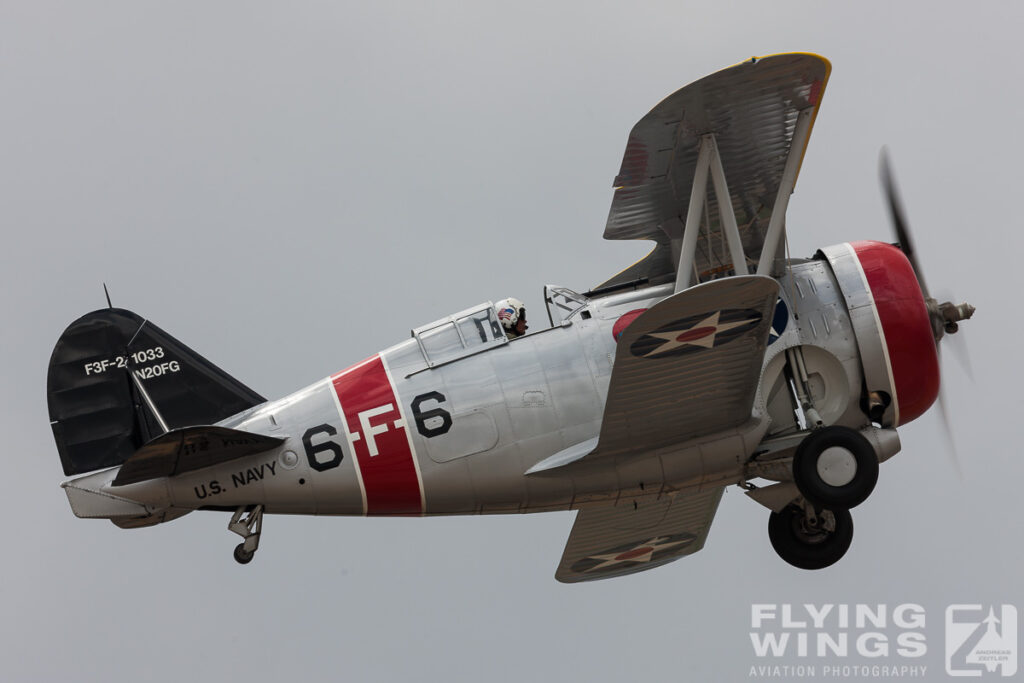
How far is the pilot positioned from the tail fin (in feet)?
7.02

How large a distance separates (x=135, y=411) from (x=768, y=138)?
5708mm

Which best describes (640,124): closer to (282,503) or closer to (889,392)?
(889,392)

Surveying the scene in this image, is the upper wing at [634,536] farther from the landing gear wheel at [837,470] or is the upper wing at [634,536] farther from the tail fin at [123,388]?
the tail fin at [123,388]

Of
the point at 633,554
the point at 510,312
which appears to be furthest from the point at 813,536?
the point at 510,312

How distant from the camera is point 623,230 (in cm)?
1336

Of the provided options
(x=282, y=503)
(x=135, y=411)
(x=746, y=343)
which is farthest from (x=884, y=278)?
(x=135, y=411)

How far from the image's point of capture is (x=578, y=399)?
1195 centimetres

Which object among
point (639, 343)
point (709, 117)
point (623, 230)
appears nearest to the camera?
point (639, 343)

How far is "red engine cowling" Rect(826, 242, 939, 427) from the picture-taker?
1223 centimetres

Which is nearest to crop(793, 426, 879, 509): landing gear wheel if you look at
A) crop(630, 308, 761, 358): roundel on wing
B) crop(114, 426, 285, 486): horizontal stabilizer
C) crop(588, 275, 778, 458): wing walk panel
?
crop(588, 275, 778, 458): wing walk panel

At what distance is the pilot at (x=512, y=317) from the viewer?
12.2m

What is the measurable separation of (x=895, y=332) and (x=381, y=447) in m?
4.31

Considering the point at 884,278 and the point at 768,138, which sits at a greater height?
the point at 768,138

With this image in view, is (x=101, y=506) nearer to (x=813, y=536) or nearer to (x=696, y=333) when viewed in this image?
(x=696, y=333)
